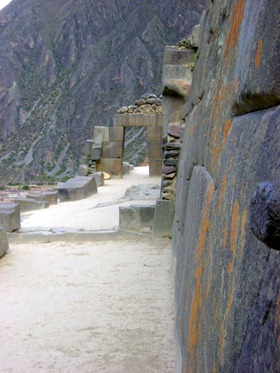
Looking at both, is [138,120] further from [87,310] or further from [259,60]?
[259,60]

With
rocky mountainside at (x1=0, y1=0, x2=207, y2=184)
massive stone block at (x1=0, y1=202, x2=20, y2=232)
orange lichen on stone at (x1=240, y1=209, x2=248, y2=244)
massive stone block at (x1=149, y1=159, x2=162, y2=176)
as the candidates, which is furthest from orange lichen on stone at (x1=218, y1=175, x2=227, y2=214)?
rocky mountainside at (x1=0, y1=0, x2=207, y2=184)

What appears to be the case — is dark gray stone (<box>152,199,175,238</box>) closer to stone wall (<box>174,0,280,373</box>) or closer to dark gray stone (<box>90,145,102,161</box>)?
stone wall (<box>174,0,280,373</box>)

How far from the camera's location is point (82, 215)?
9508 millimetres

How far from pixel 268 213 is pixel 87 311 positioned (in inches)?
147

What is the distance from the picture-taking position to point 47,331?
3.88 m

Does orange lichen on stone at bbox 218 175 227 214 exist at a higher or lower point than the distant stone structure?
higher

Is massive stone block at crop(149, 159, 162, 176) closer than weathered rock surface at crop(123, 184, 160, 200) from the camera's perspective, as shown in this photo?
No

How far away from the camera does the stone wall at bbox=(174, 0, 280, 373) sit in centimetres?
98

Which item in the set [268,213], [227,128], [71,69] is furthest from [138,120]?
[71,69]

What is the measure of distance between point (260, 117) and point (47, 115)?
6061cm

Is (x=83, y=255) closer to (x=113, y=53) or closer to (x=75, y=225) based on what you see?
(x=75, y=225)

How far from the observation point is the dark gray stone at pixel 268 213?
0.78 metres

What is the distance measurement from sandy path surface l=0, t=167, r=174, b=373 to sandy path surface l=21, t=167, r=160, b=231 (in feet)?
4.44

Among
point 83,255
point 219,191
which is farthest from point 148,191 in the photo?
point 219,191
